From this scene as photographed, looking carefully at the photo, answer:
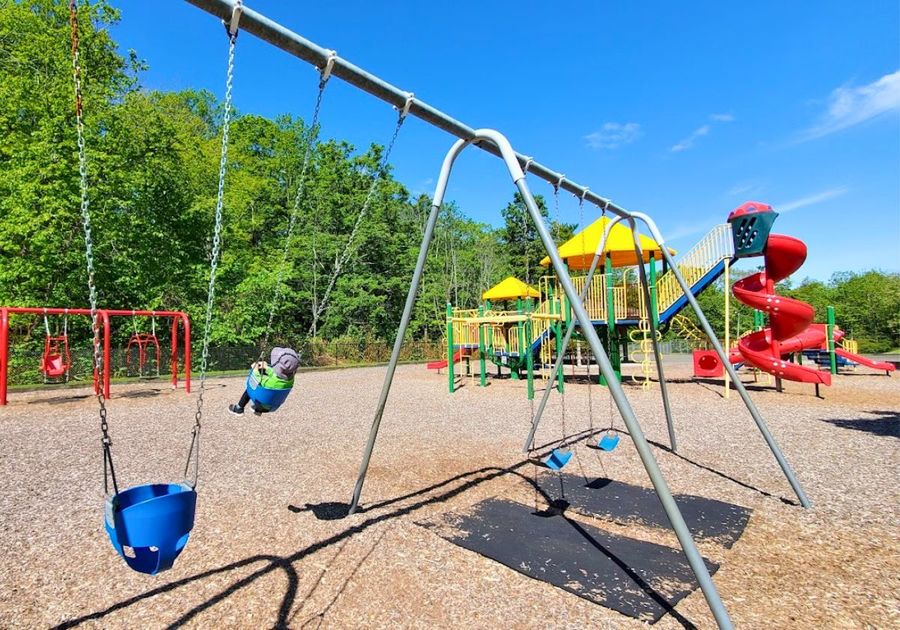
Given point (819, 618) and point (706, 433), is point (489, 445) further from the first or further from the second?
point (819, 618)

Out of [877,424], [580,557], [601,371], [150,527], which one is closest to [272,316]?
[150,527]

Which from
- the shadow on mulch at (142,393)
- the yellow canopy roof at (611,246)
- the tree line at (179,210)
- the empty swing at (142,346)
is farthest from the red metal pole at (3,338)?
the yellow canopy roof at (611,246)

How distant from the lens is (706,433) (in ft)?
24.3

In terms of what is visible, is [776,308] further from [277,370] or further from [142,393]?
[142,393]

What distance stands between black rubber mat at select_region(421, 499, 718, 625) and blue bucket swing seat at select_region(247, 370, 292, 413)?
5.27 feet

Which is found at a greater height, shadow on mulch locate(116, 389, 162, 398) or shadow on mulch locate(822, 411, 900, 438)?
shadow on mulch locate(822, 411, 900, 438)

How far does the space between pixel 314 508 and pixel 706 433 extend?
5.88m

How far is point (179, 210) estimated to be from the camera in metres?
21.4

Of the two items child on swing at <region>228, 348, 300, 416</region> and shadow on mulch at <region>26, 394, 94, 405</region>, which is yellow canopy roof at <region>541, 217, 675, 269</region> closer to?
child on swing at <region>228, 348, 300, 416</region>

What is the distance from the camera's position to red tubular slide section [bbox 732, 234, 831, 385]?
7.97 meters

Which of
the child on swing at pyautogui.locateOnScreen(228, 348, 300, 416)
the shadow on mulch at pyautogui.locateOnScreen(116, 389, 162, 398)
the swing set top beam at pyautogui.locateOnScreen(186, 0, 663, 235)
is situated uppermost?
the swing set top beam at pyautogui.locateOnScreen(186, 0, 663, 235)

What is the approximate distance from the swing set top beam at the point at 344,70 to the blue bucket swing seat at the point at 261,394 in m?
2.08

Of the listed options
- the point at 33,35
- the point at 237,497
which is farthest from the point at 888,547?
the point at 33,35

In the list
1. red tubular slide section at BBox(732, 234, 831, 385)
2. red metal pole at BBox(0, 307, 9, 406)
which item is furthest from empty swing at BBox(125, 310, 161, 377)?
red tubular slide section at BBox(732, 234, 831, 385)
